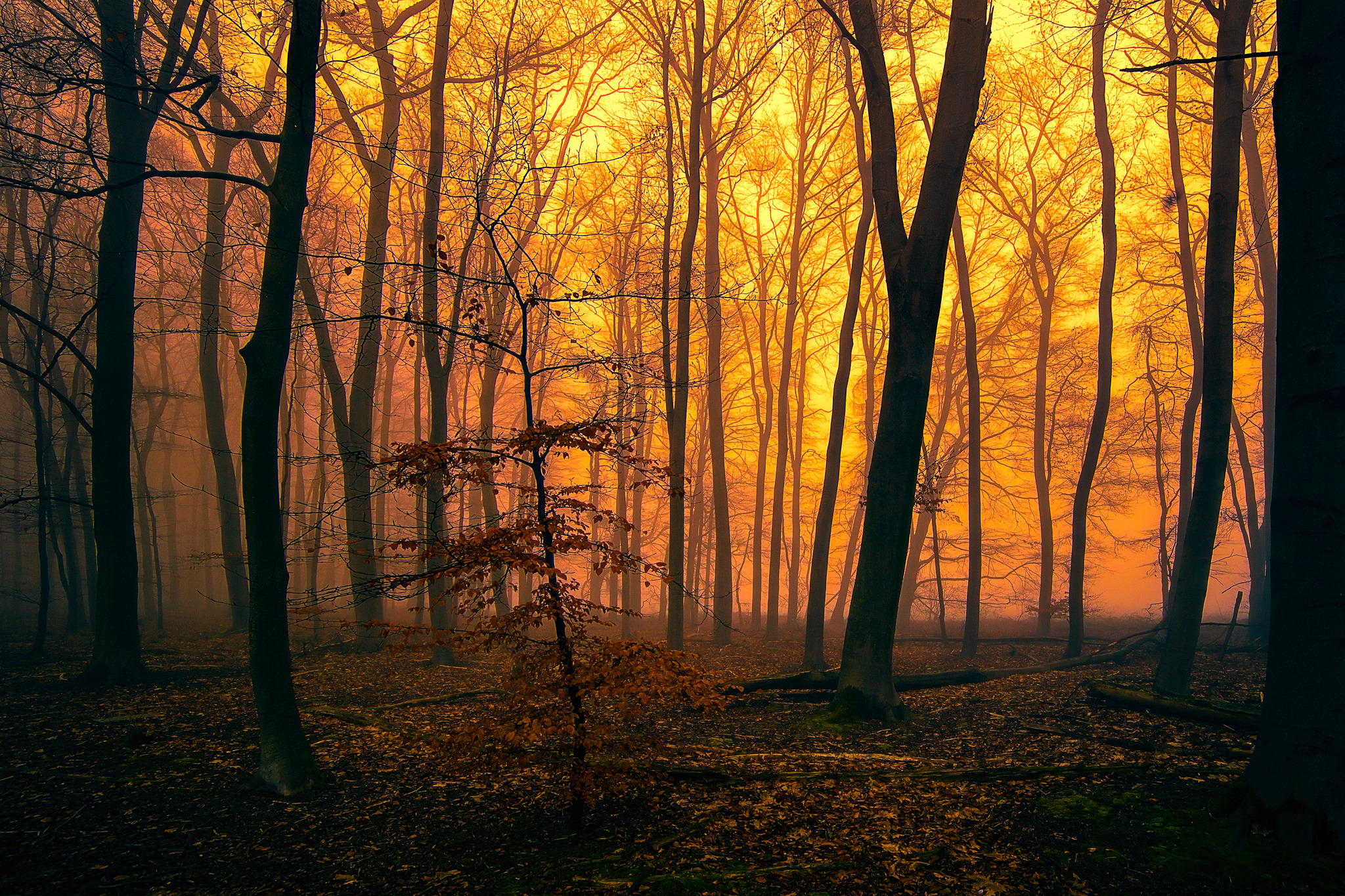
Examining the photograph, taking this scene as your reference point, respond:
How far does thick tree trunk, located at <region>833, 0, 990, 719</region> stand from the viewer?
21.0 feet

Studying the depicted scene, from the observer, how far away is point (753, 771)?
4820 millimetres

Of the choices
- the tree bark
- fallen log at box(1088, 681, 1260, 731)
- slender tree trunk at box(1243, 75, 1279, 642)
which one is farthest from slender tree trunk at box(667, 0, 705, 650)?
slender tree trunk at box(1243, 75, 1279, 642)

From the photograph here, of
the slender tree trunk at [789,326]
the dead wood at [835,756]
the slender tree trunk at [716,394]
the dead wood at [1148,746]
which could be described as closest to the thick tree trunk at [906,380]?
the dead wood at [835,756]

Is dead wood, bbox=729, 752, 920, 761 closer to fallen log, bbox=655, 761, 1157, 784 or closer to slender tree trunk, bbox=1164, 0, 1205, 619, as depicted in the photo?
fallen log, bbox=655, 761, 1157, 784

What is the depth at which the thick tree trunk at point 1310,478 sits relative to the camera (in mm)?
3303

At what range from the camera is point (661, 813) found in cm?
422

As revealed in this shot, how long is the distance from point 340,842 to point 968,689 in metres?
7.28

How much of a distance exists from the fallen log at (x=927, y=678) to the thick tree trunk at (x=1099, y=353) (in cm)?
72

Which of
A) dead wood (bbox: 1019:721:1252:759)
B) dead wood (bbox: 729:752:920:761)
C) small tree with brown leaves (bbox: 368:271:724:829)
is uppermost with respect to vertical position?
small tree with brown leaves (bbox: 368:271:724:829)

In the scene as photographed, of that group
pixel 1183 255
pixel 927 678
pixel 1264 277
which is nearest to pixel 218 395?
pixel 927 678

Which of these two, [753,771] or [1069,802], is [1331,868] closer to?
[1069,802]

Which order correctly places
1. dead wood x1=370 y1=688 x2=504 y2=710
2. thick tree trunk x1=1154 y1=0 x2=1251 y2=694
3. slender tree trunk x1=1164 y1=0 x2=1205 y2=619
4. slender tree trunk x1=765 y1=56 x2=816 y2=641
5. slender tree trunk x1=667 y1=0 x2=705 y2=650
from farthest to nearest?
slender tree trunk x1=765 y1=56 x2=816 y2=641 < slender tree trunk x1=1164 y1=0 x2=1205 y2=619 < slender tree trunk x1=667 y1=0 x2=705 y2=650 < dead wood x1=370 y1=688 x2=504 y2=710 < thick tree trunk x1=1154 y1=0 x2=1251 y2=694

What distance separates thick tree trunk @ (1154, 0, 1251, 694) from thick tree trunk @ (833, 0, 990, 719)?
308 cm

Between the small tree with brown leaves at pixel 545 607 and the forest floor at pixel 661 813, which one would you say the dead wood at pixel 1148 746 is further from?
the small tree with brown leaves at pixel 545 607
